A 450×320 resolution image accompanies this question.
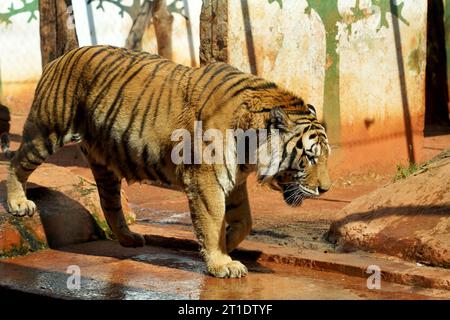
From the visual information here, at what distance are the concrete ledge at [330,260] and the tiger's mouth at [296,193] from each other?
0.43m

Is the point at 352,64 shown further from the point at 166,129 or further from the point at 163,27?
the point at 163,27

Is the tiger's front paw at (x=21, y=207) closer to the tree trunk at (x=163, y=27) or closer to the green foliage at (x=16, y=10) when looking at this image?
the tree trunk at (x=163, y=27)

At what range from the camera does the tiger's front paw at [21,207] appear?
582 centimetres

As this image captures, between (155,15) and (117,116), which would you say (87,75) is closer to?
(117,116)

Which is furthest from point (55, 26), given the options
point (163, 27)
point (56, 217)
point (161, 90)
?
point (161, 90)

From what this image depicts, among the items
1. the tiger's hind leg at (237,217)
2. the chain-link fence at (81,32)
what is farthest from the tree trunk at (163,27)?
the tiger's hind leg at (237,217)

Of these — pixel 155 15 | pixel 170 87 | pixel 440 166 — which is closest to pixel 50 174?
pixel 170 87

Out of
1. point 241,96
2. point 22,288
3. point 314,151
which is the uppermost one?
point 241,96

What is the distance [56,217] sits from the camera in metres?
5.99

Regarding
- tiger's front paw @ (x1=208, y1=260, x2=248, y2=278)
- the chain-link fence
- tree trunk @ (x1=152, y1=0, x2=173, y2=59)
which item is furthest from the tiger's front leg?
tree trunk @ (x1=152, y1=0, x2=173, y2=59)

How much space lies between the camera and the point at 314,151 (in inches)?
199

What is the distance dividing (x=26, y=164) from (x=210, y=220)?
5.23 ft

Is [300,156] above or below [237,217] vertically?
above

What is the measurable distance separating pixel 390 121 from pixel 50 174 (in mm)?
3838
